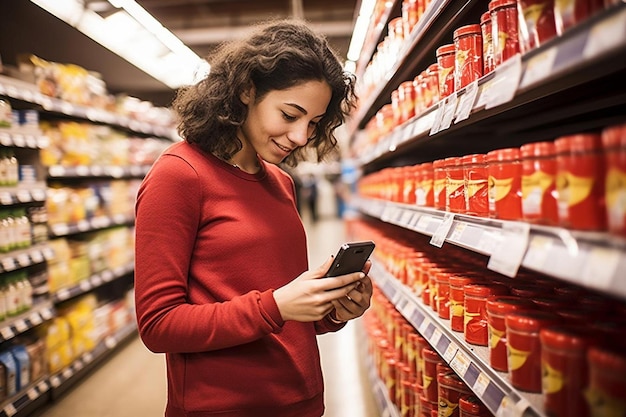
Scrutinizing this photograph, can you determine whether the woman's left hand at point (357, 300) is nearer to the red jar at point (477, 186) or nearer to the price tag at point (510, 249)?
the red jar at point (477, 186)

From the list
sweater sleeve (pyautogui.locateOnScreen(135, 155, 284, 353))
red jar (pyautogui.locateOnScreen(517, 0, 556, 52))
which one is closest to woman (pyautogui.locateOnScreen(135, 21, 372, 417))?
sweater sleeve (pyautogui.locateOnScreen(135, 155, 284, 353))

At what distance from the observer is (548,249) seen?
850mm

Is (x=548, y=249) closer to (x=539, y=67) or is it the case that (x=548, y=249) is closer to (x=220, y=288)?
(x=539, y=67)

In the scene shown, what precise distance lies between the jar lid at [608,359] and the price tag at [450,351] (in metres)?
0.58

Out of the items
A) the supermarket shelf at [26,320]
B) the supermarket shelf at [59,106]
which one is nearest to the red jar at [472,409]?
the supermarket shelf at [26,320]

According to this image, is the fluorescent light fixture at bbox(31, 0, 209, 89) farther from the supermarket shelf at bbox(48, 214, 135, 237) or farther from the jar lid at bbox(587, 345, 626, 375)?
the jar lid at bbox(587, 345, 626, 375)

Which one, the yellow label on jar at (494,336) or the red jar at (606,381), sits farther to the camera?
the yellow label on jar at (494,336)

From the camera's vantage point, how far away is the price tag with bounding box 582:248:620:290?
0.68 metres

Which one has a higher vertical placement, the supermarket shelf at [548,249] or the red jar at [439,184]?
the red jar at [439,184]

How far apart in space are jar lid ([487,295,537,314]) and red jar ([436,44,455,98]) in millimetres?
671

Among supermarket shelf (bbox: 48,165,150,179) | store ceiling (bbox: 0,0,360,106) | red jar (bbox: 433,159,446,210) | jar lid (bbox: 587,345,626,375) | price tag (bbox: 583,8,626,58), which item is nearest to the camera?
price tag (bbox: 583,8,626,58)

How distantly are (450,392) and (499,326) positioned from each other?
0.51 meters

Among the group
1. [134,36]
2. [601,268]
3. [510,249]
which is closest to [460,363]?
[510,249]

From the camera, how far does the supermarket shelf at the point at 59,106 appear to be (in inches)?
107
